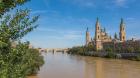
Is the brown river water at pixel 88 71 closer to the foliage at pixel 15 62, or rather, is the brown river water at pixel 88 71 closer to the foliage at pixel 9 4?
the foliage at pixel 15 62

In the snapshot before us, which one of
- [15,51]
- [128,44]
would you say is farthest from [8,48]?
[128,44]

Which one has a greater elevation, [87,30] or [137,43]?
[87,30]

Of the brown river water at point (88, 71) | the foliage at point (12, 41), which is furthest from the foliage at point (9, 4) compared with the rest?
the brown river water at point (88, 71)

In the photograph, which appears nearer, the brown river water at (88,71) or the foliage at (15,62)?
the foliage at (15,62)

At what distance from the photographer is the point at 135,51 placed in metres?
80.8

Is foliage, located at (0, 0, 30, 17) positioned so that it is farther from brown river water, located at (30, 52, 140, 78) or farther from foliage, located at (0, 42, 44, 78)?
brown river water, located at (30, 52, 140, 78)

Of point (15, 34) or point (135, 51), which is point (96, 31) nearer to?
point (135, 51)

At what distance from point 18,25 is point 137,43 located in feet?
292

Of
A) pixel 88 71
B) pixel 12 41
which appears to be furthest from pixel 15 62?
A: pixel 88 71

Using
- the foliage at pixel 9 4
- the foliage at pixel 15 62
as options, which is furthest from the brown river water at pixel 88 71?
the foliage at pixel 9 4

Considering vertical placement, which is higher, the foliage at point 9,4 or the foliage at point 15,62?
the foliage at point 9,4

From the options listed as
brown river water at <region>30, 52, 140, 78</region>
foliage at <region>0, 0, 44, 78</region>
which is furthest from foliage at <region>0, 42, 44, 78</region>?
brown river water at <region>30, 52, 140, 78</region>

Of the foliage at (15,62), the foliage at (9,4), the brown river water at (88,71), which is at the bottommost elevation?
the brown river water at (88,71)

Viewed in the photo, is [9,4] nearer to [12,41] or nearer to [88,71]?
[12,41]
